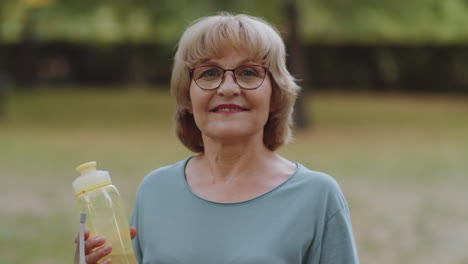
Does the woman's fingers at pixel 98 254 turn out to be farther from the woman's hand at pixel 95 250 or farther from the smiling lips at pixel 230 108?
the smiling lips at pixel 230 108

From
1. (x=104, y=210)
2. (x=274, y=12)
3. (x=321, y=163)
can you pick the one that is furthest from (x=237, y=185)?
(x=274, y=12)

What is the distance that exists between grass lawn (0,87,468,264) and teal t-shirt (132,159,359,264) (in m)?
4.76

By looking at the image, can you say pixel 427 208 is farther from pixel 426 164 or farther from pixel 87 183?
pixel 87 183

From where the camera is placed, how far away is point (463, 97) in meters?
32.1

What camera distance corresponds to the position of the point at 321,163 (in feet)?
42.1

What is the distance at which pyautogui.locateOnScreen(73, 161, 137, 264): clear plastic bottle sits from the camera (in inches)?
93.7

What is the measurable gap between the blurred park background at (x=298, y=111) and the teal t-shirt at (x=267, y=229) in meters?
1.45

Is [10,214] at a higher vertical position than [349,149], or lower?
higher

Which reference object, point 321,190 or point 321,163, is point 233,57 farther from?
point 321,163

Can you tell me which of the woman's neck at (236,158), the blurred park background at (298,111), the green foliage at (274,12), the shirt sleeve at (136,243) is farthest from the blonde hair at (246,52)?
the green foliage at (274,12)

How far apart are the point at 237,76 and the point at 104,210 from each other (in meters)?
0.56

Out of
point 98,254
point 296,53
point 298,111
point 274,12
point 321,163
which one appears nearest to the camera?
point 98,254

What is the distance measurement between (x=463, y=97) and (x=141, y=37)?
13132 mm

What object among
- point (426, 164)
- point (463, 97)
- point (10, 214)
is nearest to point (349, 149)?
point (426, 164)
